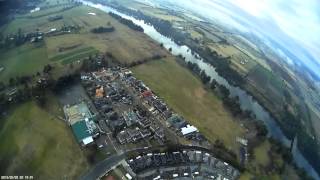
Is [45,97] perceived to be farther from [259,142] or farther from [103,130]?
[259,142]

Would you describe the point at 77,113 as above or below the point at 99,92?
below

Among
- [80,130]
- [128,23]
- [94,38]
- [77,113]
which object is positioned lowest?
[80,130]

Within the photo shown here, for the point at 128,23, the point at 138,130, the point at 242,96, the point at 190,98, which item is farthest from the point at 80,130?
the point at 128,23

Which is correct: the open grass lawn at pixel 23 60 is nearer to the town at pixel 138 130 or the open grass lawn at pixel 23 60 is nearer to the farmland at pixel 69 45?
the farmland at pixel 69 45

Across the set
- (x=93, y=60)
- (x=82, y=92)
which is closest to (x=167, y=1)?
(x=93, y=60)

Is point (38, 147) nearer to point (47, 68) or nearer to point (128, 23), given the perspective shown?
point (47, 68)

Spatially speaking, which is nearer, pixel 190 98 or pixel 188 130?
pixel 188 130

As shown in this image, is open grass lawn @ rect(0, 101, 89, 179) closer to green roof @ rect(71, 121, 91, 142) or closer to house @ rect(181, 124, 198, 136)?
green roof @ rect(71, 121, 91, 142)

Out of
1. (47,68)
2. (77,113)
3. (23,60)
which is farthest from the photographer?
(23,60)
